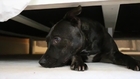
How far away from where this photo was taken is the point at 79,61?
0.95m

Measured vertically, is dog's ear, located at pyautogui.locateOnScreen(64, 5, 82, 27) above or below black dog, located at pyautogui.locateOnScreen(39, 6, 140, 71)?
above

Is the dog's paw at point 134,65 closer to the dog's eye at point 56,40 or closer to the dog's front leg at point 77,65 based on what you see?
the dog's front leg at point 77,65

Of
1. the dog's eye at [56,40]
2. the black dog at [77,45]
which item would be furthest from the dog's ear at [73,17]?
the dog's eye at [56,40]

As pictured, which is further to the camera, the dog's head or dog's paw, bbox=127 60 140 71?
the dog's head

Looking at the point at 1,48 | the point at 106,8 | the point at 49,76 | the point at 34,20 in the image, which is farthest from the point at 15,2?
the point at 1,48

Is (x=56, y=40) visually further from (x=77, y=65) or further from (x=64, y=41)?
(x=77, y=65)

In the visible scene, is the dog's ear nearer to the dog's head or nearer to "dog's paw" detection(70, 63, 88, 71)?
the dog's head

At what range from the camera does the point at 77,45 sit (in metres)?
1.09

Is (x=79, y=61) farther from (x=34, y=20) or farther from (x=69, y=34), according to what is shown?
(x=34, y=20)

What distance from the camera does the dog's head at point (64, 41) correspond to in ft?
3.26

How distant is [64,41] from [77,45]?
0.27ft

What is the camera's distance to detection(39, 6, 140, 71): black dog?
0.97 m

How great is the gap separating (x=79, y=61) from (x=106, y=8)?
35cm

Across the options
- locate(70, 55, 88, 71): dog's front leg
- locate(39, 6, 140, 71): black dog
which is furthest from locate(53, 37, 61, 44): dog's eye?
locate(70, 55, 88, 71): dog's front leg
